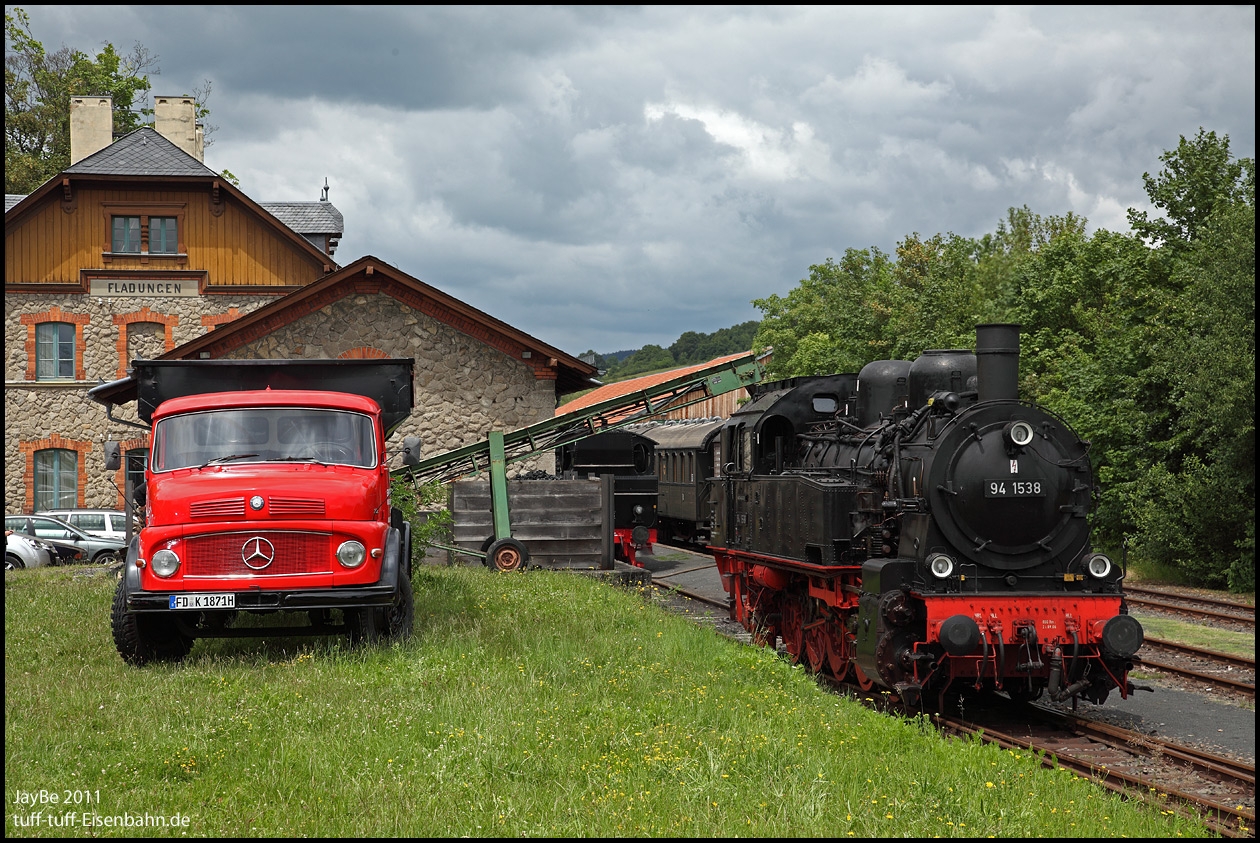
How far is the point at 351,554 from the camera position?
9.95 metres

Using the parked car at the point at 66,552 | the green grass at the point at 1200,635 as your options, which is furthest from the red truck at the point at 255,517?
the parked car at the point at 66,552

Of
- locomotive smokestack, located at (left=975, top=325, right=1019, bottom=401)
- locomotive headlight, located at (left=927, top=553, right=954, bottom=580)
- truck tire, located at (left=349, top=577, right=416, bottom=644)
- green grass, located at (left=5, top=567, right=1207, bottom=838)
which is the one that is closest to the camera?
green grass, located at (left=5, top=567, right=1207, bottom=838)

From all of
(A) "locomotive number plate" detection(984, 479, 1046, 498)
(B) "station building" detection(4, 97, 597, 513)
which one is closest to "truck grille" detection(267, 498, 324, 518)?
(A) "locomotive number plate" detection(984, 479, 1046, 498)

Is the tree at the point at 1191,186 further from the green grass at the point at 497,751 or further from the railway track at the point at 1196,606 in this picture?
the green grass at the point at 497,751

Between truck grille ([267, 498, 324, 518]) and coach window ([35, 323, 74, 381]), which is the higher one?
coach window ([35, 323, 74, 381])

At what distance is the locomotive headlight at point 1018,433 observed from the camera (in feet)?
32.5

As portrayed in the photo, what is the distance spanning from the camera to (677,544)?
1208 inches

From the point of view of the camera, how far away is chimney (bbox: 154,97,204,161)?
32.9 meters

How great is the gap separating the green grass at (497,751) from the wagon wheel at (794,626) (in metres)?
1.99

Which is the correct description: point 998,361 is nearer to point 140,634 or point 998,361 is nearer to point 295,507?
point 295,507

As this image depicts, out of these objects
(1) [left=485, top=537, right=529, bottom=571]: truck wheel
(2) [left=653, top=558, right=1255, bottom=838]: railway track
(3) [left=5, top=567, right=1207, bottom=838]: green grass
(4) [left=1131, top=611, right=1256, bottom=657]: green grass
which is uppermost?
(1) [left=485, top=537, right=529, bottom=571]: truck wheel

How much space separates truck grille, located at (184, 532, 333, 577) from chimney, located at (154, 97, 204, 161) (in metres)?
26.3

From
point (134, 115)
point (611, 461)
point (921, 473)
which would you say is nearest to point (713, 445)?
point (611, 461)

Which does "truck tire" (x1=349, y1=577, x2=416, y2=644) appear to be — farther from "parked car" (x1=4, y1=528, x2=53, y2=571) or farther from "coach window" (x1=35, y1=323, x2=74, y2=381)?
"coach window" (x1=35, y1=323, x2=74, y2=381)
